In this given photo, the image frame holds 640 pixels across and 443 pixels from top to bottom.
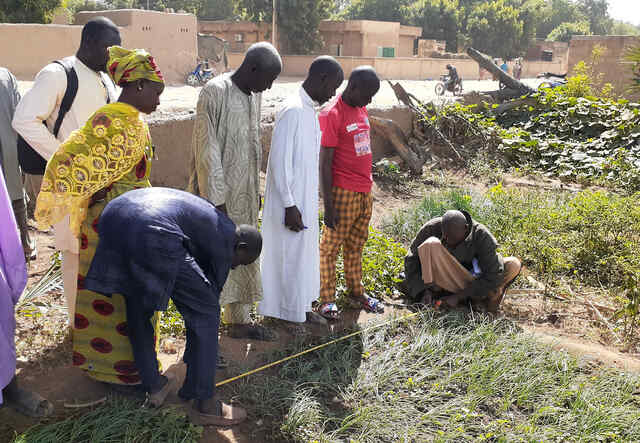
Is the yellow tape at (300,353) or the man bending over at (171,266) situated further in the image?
the yellow tape at (300,353)

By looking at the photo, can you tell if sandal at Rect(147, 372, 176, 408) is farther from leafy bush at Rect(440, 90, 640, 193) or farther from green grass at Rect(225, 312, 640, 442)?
leafy bush at Rect(440, 90, 640, 193)

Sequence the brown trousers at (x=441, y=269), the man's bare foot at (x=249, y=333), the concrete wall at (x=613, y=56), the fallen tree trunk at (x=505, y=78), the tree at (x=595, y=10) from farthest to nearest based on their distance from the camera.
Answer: the tree at (x=595, y=10) → the concrete wall at (x=613, y=56) → the fallen tree trunk at (x=505, y=78) → the brown trousers at (x=441, y=269) → the man's bare foot at (x=249, y=333)

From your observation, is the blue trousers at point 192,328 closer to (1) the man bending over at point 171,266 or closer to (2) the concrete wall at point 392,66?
(1) the man bending over at point 171,266

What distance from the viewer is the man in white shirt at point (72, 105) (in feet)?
9.82

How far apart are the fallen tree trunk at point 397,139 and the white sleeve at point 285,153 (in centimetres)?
498

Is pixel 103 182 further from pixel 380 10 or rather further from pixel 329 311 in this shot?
pixel 380 10

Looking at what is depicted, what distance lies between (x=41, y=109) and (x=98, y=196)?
76 cm

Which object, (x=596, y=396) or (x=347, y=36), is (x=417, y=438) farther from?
(x=347, y=36)

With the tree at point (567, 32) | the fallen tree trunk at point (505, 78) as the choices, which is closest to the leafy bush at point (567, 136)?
the fallen tree trunk at point (505, 78)

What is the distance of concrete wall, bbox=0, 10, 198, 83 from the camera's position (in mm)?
14797

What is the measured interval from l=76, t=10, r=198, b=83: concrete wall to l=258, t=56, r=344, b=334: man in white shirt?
16.0 m

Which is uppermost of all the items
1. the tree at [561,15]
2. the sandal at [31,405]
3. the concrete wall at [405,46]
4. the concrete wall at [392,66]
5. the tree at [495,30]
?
the tree at [561,15]

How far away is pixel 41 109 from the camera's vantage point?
9.84 ft

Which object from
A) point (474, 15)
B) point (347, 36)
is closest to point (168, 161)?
point (347, 36)
